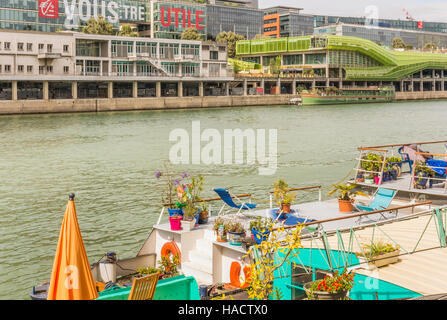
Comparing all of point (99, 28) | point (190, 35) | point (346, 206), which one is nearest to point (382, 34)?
point (190, 35)

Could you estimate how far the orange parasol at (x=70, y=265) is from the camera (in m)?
6.31

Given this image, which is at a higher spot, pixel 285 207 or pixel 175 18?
pixel 175 18

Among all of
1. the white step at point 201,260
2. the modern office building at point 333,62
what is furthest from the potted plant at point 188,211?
the modern office building at point 333,62

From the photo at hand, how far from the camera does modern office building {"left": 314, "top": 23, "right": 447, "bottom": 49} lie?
15338cm

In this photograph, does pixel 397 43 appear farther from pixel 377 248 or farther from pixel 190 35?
pixel 377 248

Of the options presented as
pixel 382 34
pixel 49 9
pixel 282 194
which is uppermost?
pixel 382 34

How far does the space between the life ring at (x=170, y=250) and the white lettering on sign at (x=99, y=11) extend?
334 feet

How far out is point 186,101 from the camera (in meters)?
79.3

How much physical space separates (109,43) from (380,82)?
61.3m

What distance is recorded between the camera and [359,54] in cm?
11494

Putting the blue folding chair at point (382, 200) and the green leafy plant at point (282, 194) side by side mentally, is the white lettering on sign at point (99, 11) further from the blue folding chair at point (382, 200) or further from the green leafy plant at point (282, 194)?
the blue folding chair at point (382, 200)

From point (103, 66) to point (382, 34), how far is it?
11116 cm

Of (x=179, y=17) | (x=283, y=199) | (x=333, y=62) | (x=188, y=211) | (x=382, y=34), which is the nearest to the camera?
(x=188, y=211)

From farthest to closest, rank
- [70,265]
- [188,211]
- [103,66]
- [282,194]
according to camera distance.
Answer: [103,66]
[282,194]
[188,211]
[70,265]
